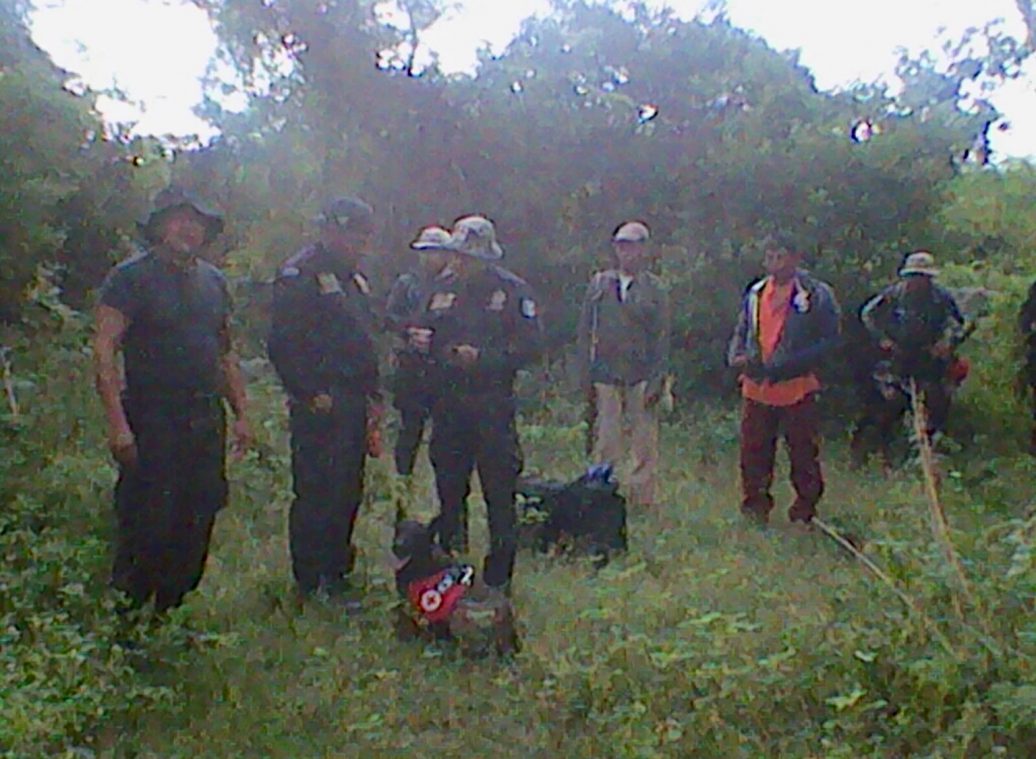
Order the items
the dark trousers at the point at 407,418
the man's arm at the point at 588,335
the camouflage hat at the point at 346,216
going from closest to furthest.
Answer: the camouflage hat at the point at 346,216 < the dark trousers at the point at 407,418 < the man's arm at the point at 588,335

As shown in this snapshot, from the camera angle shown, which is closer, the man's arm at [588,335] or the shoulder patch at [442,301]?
the shoulder patch at [442,301]

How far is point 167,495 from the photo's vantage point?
4.97m

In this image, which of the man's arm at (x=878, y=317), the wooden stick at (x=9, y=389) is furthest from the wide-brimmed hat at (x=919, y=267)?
the wooden stick at (x=9, y=389)

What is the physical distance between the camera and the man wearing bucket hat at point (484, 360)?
5.62m

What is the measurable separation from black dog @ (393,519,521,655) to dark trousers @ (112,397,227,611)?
799 mm

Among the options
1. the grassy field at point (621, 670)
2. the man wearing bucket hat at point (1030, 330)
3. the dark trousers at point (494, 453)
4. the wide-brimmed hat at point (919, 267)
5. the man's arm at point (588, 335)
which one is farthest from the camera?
the wide-brimmed hat at point (919, 267)

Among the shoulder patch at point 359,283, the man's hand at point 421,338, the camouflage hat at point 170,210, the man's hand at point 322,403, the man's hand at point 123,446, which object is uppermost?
the camouflage hat at point 170,210

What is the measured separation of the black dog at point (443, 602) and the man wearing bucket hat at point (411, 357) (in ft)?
3.42

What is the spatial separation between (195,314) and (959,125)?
10002 mm

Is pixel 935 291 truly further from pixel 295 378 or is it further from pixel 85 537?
pixel 85 537

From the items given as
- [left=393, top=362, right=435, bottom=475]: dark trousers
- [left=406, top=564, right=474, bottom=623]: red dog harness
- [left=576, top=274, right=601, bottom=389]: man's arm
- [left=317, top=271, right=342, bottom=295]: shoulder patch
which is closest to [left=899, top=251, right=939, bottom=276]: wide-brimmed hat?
[left=576, top=274, right=601, bottom=389]: man's arm

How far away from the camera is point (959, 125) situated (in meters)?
12.9

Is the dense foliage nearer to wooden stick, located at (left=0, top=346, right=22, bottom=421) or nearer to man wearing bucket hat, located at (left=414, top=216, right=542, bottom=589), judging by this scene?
wooden stick, located at (left=0, top=346, right=22, bottom=421)

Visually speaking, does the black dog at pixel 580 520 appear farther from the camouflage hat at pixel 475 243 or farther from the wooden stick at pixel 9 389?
the wooden stick at pixel 9 389
